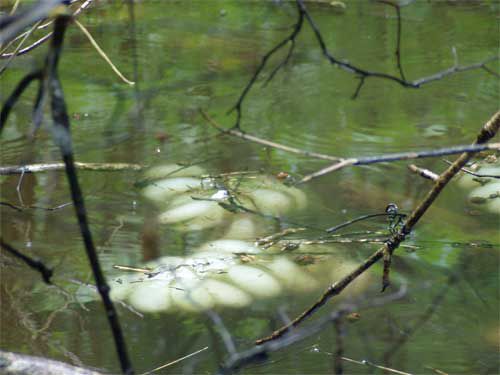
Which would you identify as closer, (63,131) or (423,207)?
(63,131)

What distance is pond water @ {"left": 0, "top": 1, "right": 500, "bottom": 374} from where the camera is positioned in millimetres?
1430

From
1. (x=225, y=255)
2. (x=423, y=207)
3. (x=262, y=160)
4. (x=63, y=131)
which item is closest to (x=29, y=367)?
(x=63, y=131)

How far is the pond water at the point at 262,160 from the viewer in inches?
56.3

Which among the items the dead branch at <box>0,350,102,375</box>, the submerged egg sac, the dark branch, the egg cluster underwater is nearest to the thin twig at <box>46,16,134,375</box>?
the dark branch

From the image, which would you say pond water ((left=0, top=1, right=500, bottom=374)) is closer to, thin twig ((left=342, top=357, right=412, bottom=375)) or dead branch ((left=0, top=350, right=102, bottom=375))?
thin twig ((left=342, top=357, right=412, bottom=375))

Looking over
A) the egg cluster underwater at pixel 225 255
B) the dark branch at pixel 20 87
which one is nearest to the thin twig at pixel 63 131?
the dark branch at pixel 20 87

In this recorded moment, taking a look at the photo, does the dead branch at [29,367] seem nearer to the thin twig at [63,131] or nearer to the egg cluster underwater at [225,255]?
the thin twig at [63,131]

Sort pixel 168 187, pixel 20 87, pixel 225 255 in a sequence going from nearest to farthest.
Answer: pixel 20 87, pixel 225 255, pixel 168 187

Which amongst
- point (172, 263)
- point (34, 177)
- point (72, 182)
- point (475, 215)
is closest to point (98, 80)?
point (34, 177)

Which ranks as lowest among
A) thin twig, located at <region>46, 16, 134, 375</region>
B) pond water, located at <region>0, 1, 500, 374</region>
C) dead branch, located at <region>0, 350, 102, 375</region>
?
pond water, located at <region>0, 1, 500, 374</region>

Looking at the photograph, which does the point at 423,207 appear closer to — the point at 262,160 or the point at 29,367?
the point at 29,367

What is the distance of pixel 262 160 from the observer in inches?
86.0

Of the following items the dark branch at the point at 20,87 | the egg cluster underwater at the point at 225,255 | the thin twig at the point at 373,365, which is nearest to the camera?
the dark branch at the point at 20,87

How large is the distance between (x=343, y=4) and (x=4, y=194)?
6.86ft
